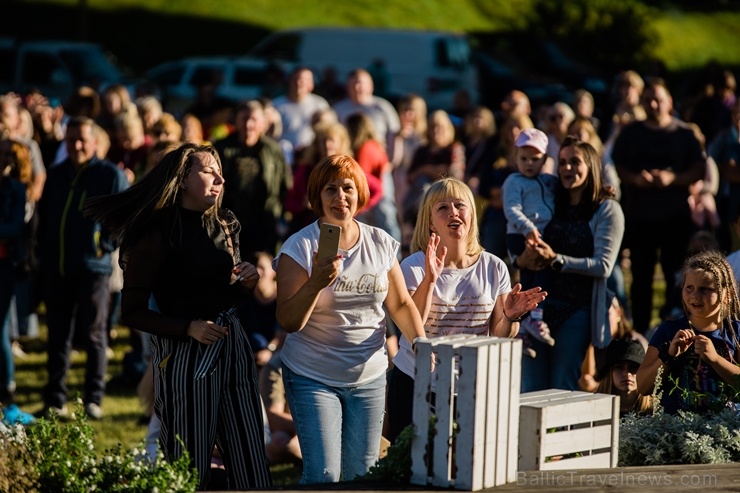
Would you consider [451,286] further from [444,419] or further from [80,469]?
[80,469]

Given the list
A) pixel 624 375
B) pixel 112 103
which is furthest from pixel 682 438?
pixel 112 103

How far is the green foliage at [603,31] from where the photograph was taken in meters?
29.8

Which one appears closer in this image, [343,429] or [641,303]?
[343,429]

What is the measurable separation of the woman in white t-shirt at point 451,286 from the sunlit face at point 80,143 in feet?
12.0

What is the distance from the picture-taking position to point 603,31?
29828 millimetres

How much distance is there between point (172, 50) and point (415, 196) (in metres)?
24.1

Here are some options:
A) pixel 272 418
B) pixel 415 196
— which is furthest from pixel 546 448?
pixel 415 196

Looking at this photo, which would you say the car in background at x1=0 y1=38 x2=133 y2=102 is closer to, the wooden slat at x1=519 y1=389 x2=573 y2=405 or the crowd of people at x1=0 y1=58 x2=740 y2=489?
the crowd of people at x1=0 y1=58 x2=740 y2=489

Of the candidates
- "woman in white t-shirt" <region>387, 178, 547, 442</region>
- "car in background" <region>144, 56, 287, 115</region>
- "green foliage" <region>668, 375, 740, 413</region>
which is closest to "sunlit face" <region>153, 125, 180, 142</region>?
"woman in white t-shirt" <region>387, 178, 547, 442</region>

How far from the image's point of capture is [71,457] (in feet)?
13.7

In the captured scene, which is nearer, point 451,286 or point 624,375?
point 451,286

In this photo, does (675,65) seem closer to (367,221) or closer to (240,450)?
(367,221)

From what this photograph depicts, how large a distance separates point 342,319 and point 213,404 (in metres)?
0.68

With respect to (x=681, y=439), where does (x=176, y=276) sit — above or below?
above
